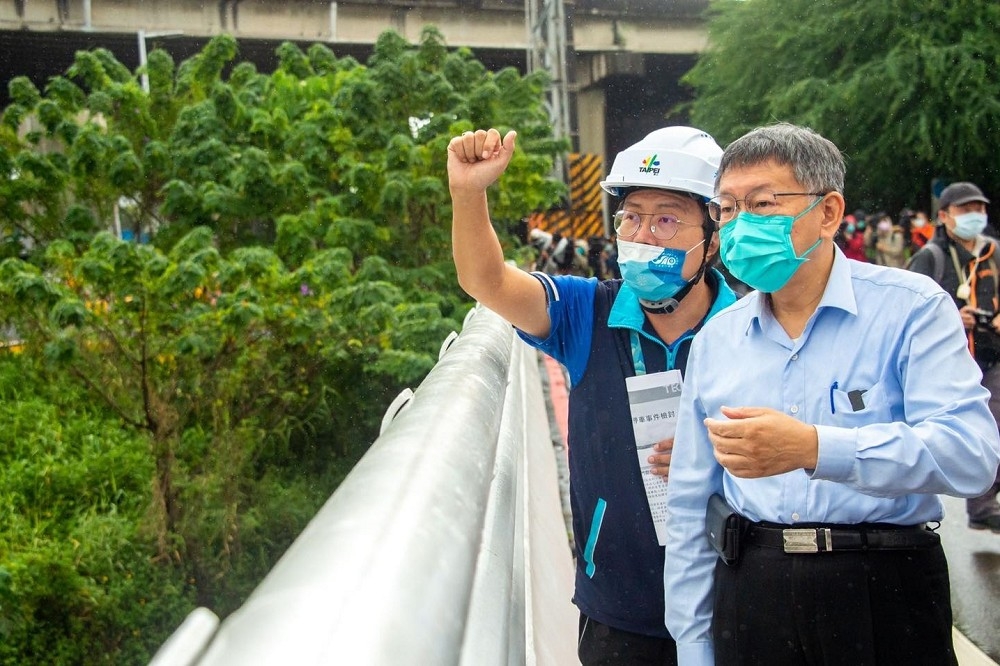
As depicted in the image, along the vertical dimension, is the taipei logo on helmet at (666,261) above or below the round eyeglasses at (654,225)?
below

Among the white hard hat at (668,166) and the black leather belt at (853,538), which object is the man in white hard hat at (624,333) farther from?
the black leather belt at (853,538)

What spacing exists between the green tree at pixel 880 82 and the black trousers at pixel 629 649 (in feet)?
58.2

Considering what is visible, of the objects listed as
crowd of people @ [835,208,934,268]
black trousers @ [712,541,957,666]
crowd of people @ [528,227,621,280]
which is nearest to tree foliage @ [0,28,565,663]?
black trousers @ [712,541,957,666]

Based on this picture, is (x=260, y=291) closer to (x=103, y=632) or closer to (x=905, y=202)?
(x=103, y=632)

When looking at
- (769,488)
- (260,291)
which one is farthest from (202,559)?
(769,488)

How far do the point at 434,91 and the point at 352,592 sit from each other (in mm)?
8756

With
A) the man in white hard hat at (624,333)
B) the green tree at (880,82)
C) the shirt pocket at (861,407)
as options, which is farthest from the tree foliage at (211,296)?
the green tree at (880,82)

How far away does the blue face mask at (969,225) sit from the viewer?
244 inches

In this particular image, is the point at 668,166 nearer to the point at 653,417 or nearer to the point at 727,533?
the point at 653,417

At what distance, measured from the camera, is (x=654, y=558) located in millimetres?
2684

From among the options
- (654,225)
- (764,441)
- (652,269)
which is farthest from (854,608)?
(654,225)

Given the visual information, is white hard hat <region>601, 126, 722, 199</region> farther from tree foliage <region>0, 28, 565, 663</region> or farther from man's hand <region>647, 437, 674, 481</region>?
tree foliage <region>0, 28, 565, 663</region>

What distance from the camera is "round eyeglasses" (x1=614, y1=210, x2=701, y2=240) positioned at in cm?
284

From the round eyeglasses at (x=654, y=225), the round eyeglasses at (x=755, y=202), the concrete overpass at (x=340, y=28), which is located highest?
the concrete overpass at (x=340, y=28)
